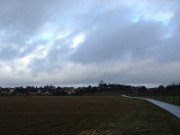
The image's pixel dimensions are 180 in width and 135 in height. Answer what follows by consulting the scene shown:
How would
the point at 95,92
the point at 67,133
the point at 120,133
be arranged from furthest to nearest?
the point at 95,92, the point at 67,133, the point at 120,133

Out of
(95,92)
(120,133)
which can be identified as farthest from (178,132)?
(95,92)

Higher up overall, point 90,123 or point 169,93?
point 169,93

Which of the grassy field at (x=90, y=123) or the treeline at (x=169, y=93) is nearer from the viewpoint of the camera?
the grassy field at (x=90, y=123)

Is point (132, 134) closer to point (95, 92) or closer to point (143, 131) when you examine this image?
point (143, 131)

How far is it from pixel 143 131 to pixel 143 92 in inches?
5379

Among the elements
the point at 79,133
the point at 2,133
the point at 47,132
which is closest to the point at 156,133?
the point at 79,133

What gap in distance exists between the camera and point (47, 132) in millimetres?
15383

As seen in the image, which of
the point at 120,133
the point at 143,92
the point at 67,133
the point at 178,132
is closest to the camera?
the point at 178,132

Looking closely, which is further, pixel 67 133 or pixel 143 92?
pixel 143 92

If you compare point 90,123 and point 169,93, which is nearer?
point 90,123

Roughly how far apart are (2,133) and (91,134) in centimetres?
620

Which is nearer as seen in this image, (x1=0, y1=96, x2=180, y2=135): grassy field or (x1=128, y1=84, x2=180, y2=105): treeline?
(x1=0, y1=96, x2=180, y2=135): grassy field

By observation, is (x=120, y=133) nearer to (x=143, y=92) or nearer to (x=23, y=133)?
(x=23, y=133)

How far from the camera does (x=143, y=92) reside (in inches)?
5763
